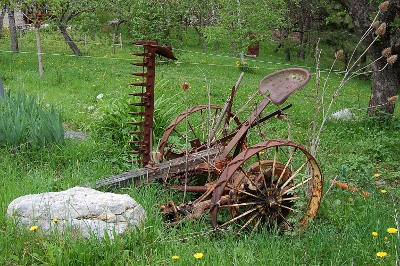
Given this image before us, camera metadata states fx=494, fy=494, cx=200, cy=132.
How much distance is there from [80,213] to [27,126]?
2.50 metres

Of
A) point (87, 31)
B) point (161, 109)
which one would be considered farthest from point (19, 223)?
point (87, 31)

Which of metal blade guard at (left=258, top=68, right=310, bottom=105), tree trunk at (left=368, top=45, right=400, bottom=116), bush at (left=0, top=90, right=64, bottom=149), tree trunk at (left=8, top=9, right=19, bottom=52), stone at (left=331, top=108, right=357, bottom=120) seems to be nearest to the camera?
metal blade guard at (left=258, top=68, right=310, bottom=105)

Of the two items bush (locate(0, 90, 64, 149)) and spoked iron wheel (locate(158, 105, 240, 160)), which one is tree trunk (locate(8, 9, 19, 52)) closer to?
bush (locate(0, 90, 64, 149))

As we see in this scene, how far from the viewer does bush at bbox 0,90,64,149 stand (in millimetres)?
5703

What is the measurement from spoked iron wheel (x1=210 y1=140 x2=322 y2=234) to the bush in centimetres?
258

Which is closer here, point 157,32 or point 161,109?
point 161,109

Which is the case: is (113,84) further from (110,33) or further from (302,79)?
(110,33)

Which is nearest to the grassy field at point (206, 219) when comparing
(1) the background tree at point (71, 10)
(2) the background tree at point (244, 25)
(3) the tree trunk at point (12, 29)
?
(3) the tree trunk at point (12, 29)

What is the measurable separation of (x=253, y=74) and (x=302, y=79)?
15401mm

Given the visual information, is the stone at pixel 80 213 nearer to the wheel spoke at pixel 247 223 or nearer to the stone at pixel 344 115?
the wheel spoke at pixel 247 223

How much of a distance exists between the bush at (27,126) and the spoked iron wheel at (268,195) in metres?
2.58

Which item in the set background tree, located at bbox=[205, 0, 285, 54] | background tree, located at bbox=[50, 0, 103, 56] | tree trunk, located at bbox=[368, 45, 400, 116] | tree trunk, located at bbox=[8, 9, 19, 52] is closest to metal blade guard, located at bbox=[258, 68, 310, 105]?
tree trunk, located at bbox=[368, 45, 400, 116]

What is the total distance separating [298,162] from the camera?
6.30m

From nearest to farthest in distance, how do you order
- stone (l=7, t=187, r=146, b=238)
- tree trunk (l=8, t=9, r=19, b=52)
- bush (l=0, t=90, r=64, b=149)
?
stone (l=7, t=187, r=146, b=238) → bush (l=0, t=90, r=64, b=149) → tree trunk (l=8, t=9, r=19, b=52)
